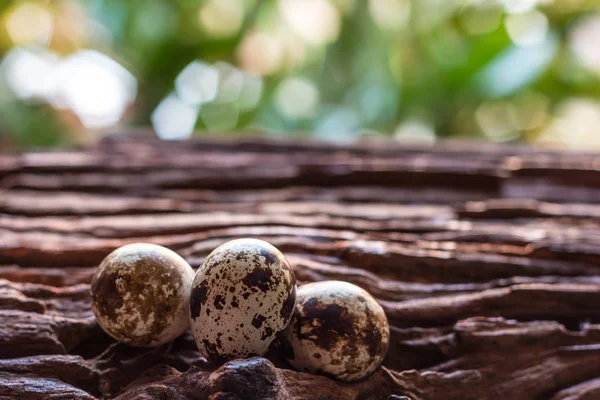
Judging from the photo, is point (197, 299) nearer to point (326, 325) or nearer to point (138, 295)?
point (138, 295)

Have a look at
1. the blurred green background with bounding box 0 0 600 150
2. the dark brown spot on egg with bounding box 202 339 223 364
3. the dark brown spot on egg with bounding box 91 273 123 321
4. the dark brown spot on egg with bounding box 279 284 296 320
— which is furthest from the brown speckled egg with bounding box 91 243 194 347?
the blurred green background with bounding box 0 0 600 150

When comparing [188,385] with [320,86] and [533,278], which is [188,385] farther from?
[320,86]

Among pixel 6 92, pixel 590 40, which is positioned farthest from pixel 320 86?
pixel 6 92

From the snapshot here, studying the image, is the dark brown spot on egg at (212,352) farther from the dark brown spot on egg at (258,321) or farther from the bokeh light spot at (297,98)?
the bokeh light spot at (297,98)

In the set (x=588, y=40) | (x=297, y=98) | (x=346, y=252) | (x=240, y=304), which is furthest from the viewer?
(x=297, y=98)

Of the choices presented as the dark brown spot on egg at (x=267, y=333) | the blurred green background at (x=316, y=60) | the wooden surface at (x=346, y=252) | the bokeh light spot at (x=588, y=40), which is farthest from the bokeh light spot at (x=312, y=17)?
the dark brown spot on egg at (x=267, y=333)

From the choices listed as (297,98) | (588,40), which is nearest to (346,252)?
(297,98)
